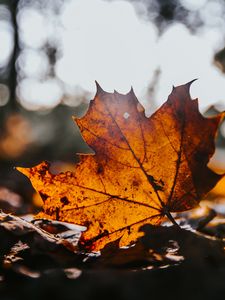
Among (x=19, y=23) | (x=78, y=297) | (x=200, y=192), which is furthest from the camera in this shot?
(x=19, y=23)

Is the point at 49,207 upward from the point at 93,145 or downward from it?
downward

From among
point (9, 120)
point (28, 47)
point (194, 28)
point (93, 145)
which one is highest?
point (28, 47)

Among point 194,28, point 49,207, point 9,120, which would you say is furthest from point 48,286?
point 194,28

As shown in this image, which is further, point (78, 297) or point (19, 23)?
point (19, 23)

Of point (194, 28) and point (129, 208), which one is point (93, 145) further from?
point (194, 28)

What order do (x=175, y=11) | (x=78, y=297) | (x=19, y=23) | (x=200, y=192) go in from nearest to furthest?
(x=78, y=297) → (x=200, y=192) → (x=19, y=23) → (x=175, y=11)

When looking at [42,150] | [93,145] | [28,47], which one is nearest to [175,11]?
[28,47]

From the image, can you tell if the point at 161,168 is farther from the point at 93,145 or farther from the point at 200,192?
the point at 93,145
